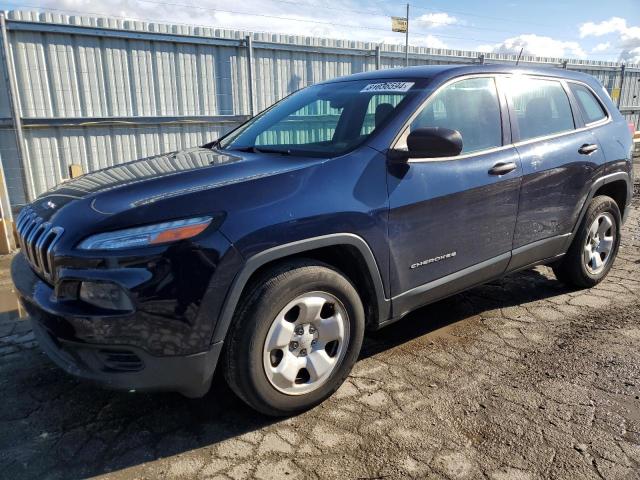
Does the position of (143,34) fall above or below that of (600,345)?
above

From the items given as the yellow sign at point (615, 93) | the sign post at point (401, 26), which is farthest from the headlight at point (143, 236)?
the yellow sign at point (615, 93)

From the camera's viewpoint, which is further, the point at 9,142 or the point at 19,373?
the point at 9,142

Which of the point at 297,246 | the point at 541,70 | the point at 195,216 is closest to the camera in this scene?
the point at 195,216

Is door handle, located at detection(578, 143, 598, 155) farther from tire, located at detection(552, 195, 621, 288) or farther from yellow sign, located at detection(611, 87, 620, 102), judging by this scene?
yellow sign, located at detection(611, 87, 620, 102)

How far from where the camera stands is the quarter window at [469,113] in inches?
122

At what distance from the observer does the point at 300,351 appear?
259 cm

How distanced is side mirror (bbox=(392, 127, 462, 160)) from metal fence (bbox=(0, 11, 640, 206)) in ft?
17.4

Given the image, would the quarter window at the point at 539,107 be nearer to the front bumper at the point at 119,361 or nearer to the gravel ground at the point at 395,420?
the gravel ground at the point at 395,420

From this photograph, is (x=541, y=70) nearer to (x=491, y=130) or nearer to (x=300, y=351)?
(x=491, y=130)

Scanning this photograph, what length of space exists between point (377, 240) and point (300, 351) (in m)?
0.71

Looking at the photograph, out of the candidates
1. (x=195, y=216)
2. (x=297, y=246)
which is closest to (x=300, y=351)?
(x=297, y=246)

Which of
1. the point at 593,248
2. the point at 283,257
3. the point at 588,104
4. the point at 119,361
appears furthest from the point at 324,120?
the point at 593,248

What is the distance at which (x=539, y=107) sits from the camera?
3.77 metres

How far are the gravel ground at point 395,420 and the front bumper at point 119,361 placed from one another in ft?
1.32
